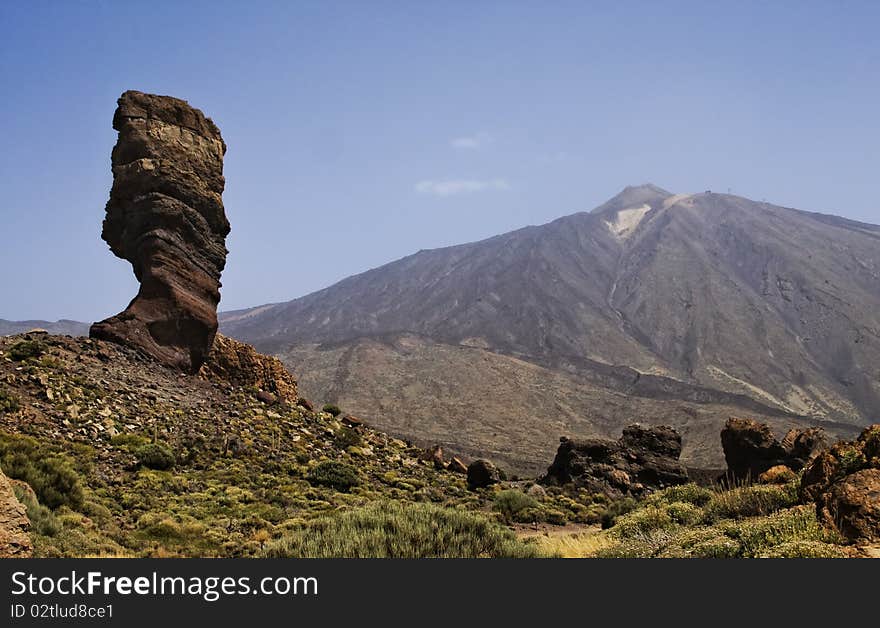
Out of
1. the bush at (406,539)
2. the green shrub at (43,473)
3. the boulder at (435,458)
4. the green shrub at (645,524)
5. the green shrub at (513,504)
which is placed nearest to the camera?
the bush at (406,539)

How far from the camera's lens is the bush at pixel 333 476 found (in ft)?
73.2

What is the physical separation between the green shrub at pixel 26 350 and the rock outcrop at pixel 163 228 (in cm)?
226

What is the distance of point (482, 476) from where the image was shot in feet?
88.8

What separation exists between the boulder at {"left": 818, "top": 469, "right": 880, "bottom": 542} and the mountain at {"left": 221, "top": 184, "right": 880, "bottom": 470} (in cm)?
4318

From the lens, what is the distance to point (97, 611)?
20.0 ft

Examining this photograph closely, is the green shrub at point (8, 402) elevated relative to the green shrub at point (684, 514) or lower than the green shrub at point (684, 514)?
elevated

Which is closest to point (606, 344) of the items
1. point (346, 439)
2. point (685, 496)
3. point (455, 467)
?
point (455, 467)

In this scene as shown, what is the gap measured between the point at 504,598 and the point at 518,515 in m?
16.3

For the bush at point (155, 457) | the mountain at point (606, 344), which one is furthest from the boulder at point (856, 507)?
the mountain at point (606, 344)

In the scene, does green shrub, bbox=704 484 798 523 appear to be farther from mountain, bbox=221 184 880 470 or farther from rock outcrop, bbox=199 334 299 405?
mountain, bbox=221 184 880 470

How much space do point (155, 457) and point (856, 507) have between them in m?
17.9

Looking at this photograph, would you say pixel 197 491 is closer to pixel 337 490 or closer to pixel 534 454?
pixel 337 490

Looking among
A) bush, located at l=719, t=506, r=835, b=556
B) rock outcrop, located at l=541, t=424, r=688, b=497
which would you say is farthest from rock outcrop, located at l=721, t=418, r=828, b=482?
bush, located at l=719, t=506, r=835, b=556

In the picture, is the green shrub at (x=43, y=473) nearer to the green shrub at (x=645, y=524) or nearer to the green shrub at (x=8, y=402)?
the green shrub at (x=8, y=402)
